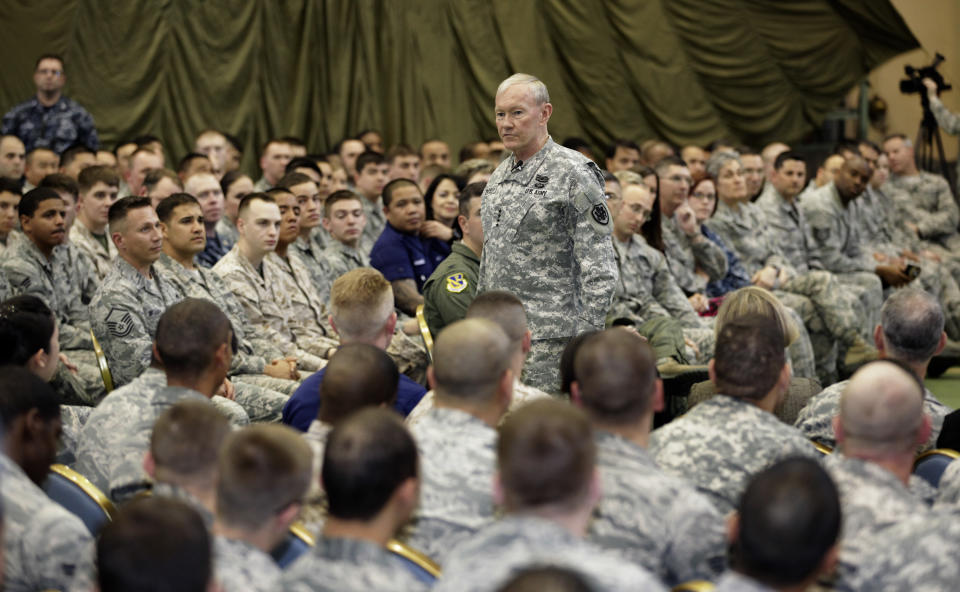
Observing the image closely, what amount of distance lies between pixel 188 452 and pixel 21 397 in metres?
0.49

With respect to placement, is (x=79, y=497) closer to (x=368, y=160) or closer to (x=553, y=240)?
(x=553, y=240)

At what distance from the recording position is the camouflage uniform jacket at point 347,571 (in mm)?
1994

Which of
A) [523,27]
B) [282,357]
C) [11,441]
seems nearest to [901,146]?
[523,27]

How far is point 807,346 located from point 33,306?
4045 mm

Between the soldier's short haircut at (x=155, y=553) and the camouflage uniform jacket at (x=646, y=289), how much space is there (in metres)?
3.87

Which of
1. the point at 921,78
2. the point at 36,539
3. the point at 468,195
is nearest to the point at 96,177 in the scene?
the point at 468,195

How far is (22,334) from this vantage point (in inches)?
137

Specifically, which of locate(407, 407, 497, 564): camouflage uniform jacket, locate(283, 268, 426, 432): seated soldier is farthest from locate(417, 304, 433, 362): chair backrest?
locate(407, 407, 497, 564): camouflage uniform jacket

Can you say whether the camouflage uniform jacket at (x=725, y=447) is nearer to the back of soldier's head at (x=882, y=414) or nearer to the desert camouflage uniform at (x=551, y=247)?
the back of soldier's head at (x=882, y=414)

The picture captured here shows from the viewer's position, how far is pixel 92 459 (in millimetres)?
3131

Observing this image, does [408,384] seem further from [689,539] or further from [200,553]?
[200,553]

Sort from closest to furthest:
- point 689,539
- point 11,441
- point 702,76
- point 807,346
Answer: point 689,539
point 11,441
point 807,346
point 702,76

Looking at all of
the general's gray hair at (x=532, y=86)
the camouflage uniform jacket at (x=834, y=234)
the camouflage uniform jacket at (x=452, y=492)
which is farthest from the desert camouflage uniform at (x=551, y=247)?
the camouflage uniform jacket at (x=834, y=234)

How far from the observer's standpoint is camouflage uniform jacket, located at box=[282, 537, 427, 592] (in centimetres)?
199
